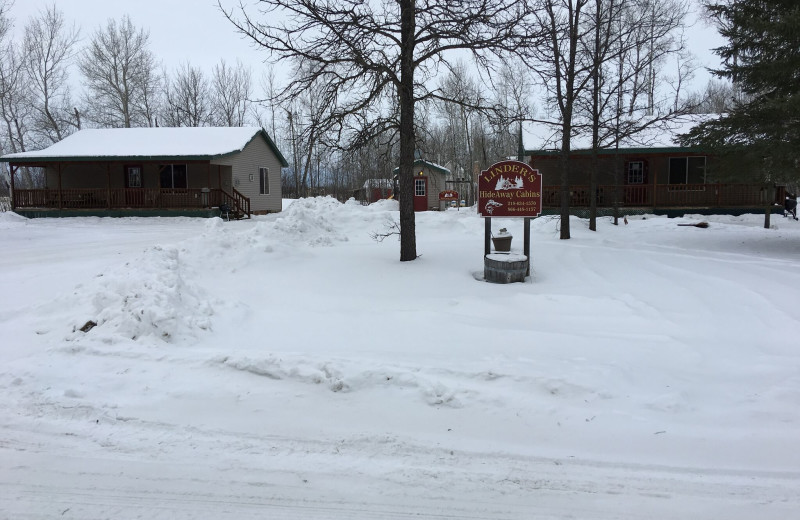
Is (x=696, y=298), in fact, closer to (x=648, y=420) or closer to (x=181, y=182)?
(x=648, y=420)

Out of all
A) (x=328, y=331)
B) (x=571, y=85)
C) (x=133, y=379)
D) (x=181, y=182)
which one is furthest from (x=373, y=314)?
(x=181, y=182)

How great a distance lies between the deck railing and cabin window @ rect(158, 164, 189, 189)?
1.49 m

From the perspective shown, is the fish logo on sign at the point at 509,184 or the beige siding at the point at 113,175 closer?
the fish logo on sign at the point at 509,184

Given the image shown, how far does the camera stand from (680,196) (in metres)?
23.5

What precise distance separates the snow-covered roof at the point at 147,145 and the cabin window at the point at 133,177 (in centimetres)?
134

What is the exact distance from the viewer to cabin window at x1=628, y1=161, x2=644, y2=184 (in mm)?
24781

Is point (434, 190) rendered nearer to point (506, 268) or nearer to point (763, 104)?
point (763, 104)

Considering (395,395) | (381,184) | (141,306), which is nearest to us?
(395,395)

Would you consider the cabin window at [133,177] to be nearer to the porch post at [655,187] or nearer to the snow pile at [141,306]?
the snow pile at [141,306]

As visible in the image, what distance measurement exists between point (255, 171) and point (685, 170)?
2226 cm

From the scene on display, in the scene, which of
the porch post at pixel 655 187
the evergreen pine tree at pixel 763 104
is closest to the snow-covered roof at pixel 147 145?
the porch post at pixel 655 187

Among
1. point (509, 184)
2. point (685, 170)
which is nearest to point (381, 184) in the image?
point (685, 170)

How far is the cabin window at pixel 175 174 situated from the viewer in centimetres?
2722

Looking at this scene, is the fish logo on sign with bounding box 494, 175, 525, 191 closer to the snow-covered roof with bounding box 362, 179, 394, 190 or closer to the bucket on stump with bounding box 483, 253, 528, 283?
the bucket on stump with bounding box 483, 253, 528, 283
